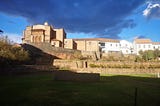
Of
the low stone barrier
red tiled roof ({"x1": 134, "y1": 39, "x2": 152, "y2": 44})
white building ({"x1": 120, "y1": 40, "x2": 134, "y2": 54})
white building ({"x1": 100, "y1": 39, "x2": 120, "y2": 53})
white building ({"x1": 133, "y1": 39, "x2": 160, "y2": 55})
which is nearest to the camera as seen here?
the low stone barrier

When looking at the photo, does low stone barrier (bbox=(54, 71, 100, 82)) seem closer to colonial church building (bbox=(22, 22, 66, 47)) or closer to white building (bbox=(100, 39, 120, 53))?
colonial church building (bbox=(22, 22, 66, 47))

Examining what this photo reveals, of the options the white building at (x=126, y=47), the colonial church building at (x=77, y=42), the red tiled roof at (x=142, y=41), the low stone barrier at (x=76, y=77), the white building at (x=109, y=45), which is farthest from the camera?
the red tiled roof at (x=142, y=41)

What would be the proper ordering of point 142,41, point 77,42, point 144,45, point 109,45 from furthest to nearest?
point 142,41 < point 144,45 < point 109,45 < point 77,42

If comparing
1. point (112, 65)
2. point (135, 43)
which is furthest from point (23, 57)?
point (135, 43)

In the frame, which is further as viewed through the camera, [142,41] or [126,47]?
[142,41]

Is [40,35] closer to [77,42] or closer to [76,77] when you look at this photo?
[77,42]

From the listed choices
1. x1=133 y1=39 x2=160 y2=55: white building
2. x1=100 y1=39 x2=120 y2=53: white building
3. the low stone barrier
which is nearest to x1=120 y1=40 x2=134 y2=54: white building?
x1=100 y1=39 x2=120 y2=53: white building

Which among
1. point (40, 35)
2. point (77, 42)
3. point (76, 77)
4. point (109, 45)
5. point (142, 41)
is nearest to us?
point (76, 77)

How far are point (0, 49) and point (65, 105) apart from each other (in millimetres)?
29735

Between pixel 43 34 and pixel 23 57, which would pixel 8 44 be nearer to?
pixel 23 57

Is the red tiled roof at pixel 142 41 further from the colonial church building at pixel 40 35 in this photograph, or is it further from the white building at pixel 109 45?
the colonial church building at pixel 40 35

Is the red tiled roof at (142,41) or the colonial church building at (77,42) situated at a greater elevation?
the red tiled roof at (142,41)

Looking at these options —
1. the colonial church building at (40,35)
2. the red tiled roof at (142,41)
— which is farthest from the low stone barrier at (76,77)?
the red tiled roof at (142,41)

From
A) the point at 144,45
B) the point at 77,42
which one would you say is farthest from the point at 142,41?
the point at 77,42
